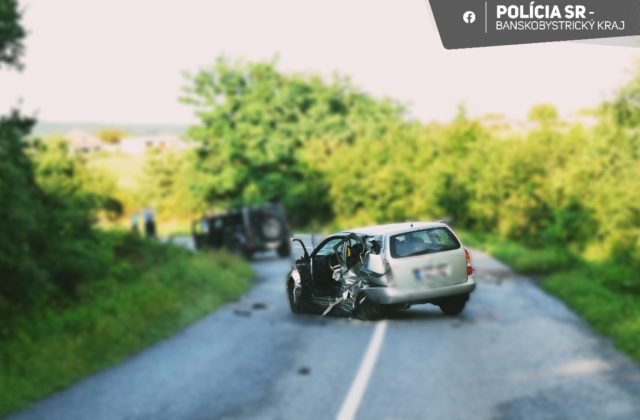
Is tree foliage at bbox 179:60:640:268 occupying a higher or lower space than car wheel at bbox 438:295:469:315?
higher

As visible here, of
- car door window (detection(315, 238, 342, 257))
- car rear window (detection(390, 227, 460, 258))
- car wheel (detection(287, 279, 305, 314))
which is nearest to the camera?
car rear window (detection(390, 227, 460, 258))

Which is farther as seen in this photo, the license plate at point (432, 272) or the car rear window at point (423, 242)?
the car rear window at point (423, 242)

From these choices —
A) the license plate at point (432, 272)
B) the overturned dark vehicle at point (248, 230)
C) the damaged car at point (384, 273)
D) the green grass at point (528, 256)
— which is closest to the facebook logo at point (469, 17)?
the damaged car at point (384, 273)

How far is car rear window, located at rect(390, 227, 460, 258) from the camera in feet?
15.3

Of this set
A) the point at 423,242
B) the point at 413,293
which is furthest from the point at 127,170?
the point at 413,293

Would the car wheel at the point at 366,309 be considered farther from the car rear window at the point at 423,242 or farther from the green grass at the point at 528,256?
the green grass at the point at 528,256

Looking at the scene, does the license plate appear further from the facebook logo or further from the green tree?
the green tree

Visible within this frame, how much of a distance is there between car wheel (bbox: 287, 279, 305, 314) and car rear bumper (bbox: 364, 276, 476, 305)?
0.48 metres

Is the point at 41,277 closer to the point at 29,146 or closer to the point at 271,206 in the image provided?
the point at 29,146

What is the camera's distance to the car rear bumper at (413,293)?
15.2 ft

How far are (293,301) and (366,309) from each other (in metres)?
0.61

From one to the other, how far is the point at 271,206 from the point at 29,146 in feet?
358

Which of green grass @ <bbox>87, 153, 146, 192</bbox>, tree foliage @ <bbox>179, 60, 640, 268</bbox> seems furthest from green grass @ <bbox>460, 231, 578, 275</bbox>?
green grass @ <bbox>87, 153, 146, 192</bbox>

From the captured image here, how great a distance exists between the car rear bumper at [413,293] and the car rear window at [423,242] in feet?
0.70
